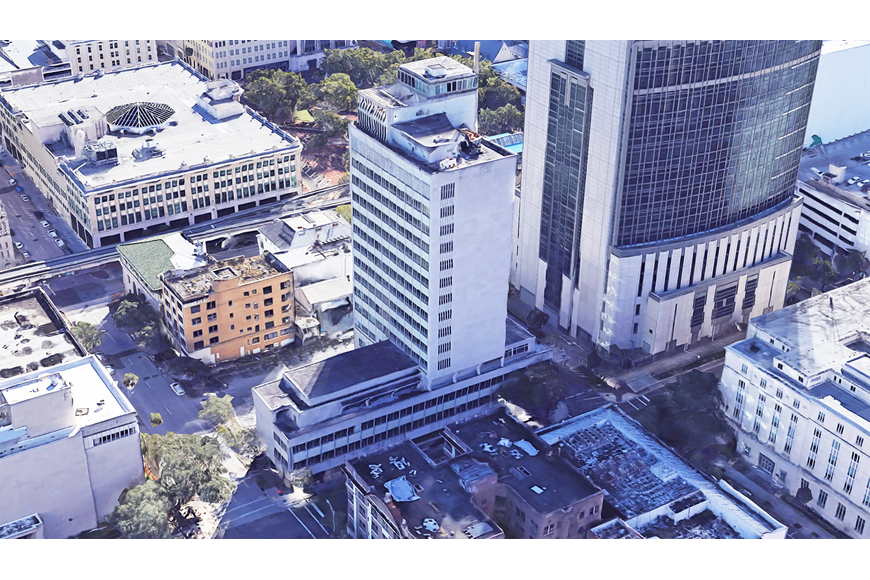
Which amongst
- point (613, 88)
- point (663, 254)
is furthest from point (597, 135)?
point (663, 254)

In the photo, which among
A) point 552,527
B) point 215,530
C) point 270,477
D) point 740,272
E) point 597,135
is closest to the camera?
point 552,527

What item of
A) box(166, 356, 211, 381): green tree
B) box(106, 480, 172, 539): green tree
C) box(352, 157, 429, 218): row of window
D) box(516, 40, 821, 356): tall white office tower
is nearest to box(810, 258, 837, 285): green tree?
box(516, 40, 821, 356): tall white office tower

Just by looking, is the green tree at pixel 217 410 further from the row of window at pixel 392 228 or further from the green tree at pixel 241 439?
the row of window at pixel 392 228

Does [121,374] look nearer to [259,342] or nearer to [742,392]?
[259,342]

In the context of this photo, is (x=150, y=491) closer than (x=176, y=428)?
Yes

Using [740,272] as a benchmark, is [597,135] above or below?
above

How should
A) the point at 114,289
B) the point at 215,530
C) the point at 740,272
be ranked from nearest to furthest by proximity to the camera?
the point at 215,530 < the point at 740,272 < the point at 114,289

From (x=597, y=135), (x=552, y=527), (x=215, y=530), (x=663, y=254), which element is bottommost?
(x=215, y=530)
